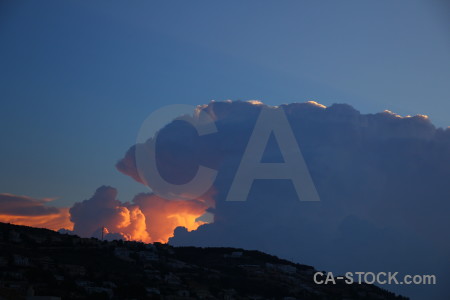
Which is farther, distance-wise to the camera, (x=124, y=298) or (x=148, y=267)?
(x=148, y=267)

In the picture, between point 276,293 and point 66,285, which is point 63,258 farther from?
point 276,293

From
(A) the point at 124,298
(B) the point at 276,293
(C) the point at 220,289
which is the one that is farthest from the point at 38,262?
(B) the point at 276,293

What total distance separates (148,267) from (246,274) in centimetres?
3617

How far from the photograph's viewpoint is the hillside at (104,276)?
137250mm

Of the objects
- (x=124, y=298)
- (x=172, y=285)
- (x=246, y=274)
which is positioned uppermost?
(x=246, y=274)

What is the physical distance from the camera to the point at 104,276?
6196 inches

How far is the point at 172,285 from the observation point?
167 meters

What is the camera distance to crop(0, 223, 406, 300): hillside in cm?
13725

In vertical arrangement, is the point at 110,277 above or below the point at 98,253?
below

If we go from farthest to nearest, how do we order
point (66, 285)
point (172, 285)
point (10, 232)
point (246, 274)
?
1. point (246, 274)
2. point (10, 232)
3. point (172, 285)
4. point (66, 285)

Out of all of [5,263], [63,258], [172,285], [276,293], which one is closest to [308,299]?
[276,293]

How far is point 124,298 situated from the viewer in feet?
461

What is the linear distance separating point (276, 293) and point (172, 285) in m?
35.2

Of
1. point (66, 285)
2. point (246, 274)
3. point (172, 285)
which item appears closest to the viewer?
point (66, 285)
